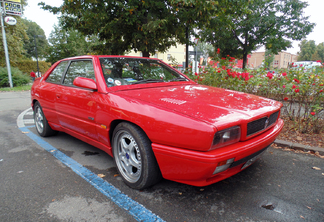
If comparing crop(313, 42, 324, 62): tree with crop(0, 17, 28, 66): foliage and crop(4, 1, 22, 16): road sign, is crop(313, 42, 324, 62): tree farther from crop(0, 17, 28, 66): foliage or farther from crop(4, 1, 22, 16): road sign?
crop(4, 1, 22, 16): road sign

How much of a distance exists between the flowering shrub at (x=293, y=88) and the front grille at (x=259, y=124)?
1.90 meters

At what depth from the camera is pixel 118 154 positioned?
8.19 feet

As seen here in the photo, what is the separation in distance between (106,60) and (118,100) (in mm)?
866

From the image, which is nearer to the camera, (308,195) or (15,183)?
(308,195)

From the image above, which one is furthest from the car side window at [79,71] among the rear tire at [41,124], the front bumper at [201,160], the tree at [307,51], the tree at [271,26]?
the tree at [307,51]

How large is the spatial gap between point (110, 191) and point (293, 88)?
11.9 feet

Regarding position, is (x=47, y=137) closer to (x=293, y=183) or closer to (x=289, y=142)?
(x=293, y=183)

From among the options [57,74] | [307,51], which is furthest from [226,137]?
[307,51]

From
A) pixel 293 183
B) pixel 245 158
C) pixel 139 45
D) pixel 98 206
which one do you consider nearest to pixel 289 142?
pixel 293 183

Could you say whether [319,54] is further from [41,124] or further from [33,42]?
[33,42]

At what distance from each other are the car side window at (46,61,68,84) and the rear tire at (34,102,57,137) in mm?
638

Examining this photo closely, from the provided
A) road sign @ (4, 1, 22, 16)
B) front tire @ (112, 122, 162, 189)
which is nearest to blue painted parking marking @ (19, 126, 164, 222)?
front tire @ (112, 122, 162, 189)

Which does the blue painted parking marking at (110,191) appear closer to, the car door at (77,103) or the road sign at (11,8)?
the car door at (77,103)

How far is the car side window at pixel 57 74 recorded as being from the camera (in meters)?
3.53
